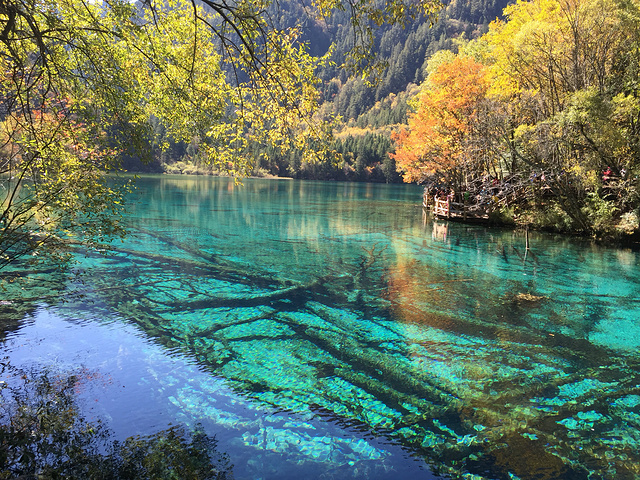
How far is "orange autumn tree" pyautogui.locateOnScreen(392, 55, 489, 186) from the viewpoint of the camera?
26.3 m

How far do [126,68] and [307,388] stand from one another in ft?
23.2

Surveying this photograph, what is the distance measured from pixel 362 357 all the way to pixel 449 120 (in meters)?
24.0

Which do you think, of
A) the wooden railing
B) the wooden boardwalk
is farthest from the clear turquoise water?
the wooden railing

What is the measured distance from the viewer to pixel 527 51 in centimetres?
2127

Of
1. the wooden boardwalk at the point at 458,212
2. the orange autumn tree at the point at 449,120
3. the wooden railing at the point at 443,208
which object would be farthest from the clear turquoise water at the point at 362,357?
the orange autumn tree at the point at 449,120

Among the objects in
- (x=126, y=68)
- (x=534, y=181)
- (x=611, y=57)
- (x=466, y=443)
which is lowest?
(x=466, y=443)

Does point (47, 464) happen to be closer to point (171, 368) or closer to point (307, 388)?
point (171, 368)

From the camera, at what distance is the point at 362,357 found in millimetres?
7516

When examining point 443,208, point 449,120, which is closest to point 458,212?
point 443,208

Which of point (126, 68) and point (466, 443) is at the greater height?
point (126, 68)

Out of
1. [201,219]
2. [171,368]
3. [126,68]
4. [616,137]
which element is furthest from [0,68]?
[616,137]

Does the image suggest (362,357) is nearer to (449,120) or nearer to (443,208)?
(443,208)

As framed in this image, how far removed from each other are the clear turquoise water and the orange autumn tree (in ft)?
46.7

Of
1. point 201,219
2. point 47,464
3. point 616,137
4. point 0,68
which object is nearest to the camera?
point 47,464
